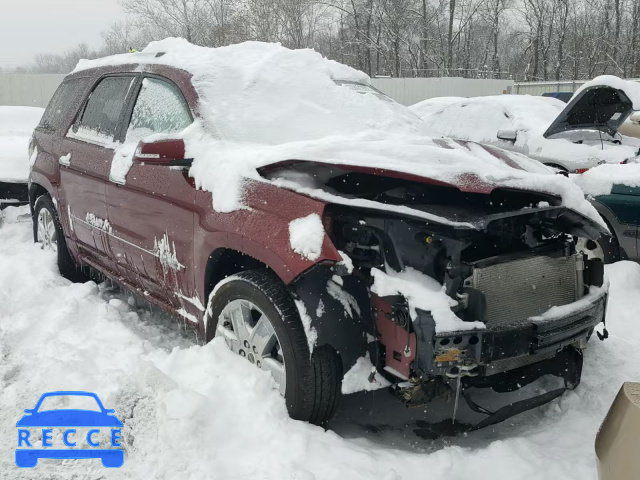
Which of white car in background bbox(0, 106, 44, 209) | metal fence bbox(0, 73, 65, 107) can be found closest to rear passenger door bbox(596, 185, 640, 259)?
white car in background bbox(0, 106, 44, 209)

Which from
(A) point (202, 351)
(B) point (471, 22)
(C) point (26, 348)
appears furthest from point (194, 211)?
(B) point (471, 22)

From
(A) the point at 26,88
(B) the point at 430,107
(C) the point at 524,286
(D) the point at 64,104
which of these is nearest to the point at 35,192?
(D) the point at 64,104

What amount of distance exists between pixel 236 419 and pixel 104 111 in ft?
8.75

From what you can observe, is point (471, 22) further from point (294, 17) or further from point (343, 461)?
point (343, 461)

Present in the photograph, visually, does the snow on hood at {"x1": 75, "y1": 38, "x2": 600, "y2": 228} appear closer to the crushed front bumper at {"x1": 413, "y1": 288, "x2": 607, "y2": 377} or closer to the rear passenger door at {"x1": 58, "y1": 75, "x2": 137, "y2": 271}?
the rear passenger door at {"x1": 58, "y1": 75, "x2": 137, "y2": 271}

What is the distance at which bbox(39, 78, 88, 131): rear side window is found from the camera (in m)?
4.73

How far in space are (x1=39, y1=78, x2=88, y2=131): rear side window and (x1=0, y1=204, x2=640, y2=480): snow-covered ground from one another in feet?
5.74

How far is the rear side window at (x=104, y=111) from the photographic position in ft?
13.3

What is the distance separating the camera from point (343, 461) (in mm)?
2395

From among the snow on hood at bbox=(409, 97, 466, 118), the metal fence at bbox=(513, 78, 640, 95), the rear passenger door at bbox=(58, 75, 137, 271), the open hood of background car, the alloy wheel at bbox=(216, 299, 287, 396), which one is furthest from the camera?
the metal fence at bbox=(513, 78, 640, 95)

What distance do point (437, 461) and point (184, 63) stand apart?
8.88 feet

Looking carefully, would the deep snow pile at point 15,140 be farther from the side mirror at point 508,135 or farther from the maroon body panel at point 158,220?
the side mirror at point 508,135

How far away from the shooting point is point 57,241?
16.2 feet

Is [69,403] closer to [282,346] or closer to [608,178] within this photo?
[282,346]
